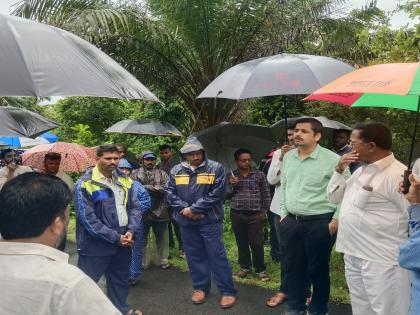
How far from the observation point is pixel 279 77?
3.95m

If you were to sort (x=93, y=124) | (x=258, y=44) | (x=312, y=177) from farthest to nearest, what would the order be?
(x=93, y=124), (x=258, y=44), (x=312, y=177)

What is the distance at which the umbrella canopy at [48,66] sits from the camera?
6.47 feet

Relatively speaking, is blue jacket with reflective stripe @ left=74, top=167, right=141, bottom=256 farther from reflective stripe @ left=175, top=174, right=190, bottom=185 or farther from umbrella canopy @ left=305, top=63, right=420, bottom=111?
umbrella canopy @ left=305, top=63, right=420, bottom=111

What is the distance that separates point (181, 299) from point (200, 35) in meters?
5.37

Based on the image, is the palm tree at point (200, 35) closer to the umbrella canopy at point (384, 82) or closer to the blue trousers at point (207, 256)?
the blue trousers at point (207, 256)

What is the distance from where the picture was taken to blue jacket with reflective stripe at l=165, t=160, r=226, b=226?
4938 mm

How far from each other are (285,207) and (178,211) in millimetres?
1339

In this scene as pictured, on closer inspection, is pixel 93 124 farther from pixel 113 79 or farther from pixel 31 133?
pixel 113 79

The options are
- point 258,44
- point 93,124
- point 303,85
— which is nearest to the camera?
point 303,85

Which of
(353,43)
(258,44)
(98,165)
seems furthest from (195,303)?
(353,43)

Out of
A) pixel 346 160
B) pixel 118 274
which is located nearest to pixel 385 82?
pixel 346 160

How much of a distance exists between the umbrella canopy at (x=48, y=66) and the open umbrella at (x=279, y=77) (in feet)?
5.52

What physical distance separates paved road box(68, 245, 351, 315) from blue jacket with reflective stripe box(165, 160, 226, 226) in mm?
931

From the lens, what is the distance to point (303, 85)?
3787 mm
